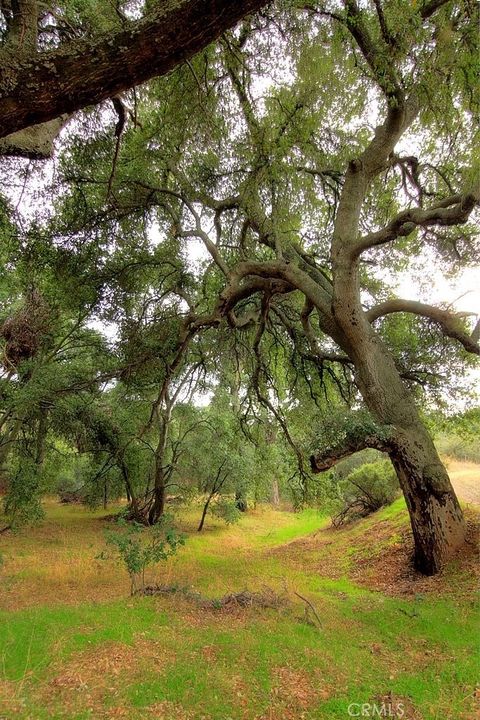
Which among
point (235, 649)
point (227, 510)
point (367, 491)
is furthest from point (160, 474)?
point (235, 649)

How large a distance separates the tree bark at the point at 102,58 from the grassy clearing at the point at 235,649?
449 centimetres

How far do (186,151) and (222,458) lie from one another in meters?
12.0

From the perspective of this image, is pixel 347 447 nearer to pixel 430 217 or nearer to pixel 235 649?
pixel 235 649

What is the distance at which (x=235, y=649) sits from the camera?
434cm

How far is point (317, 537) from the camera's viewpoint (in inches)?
552

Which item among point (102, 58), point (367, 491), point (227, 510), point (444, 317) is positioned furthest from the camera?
point (227, 510)

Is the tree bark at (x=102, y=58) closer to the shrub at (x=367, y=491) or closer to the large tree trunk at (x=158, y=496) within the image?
the large tree trunk at (x=158, y=496)

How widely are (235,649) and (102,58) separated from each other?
18.1 feet

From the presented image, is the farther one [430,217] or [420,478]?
[420,478]

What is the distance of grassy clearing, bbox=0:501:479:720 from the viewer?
11.2ft

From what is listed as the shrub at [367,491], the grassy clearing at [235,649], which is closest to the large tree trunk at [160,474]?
the grassy clearing at [235,649]

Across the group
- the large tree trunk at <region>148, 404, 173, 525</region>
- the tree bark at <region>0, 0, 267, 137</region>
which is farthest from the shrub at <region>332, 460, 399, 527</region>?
the tree bark at <region>0, 0, 267, 137</region>

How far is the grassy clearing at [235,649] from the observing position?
3.40 metres

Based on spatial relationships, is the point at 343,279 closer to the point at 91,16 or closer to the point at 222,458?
the point at 91,16
